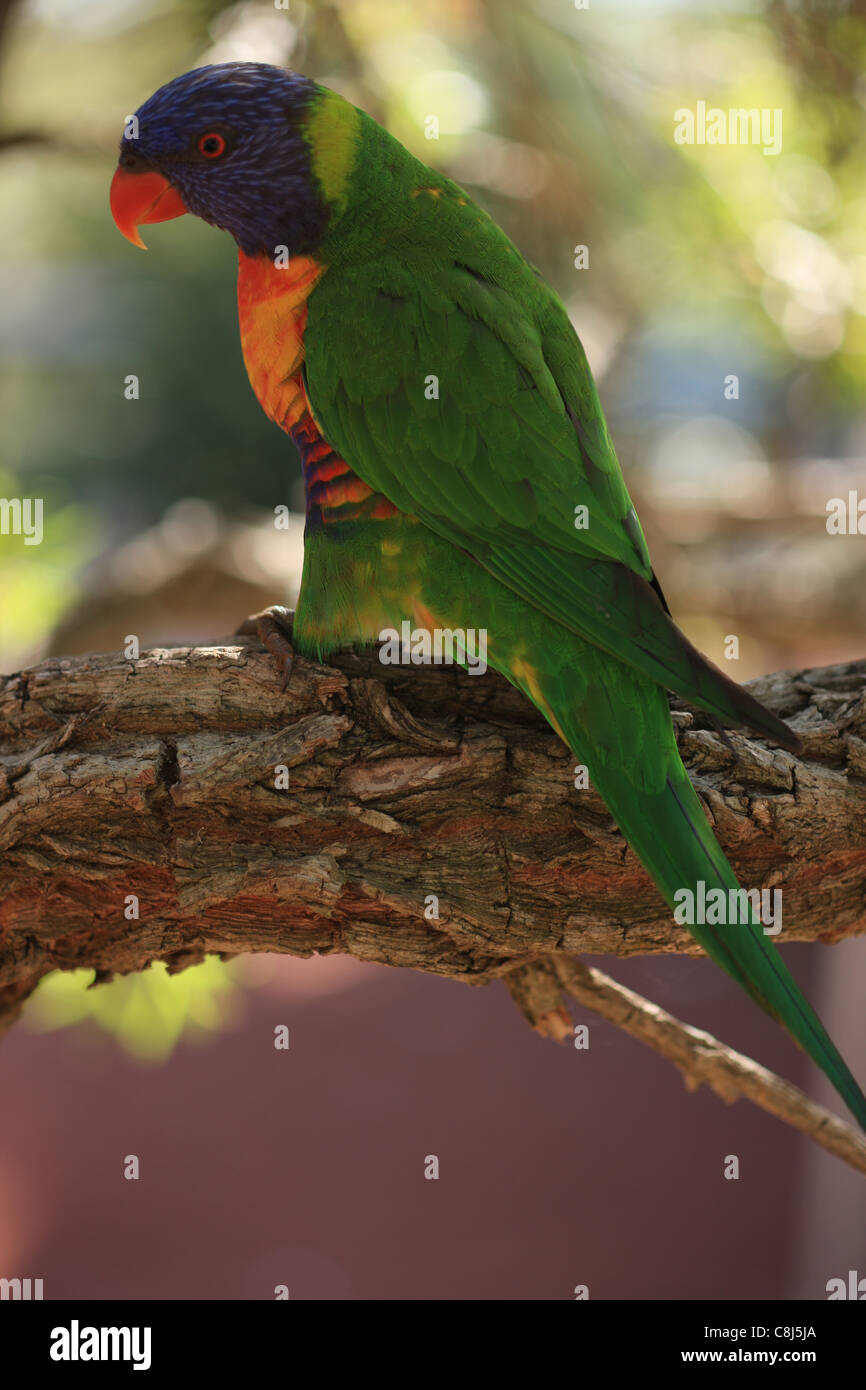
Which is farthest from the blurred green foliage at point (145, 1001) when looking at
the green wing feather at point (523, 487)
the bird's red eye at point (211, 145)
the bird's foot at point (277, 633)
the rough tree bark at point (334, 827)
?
the bird's red eye at point (211, 145)

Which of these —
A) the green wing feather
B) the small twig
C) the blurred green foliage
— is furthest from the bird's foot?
the blurred green foliage

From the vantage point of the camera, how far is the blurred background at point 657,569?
3.19 m

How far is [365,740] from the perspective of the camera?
1.65 metres

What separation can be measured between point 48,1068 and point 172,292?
813 cm

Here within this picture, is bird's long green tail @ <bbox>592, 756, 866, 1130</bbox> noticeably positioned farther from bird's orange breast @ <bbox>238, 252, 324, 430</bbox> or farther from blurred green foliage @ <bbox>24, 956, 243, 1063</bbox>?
blurred green foliage @ <bbox>24, 956, 243, 1063</bbox>

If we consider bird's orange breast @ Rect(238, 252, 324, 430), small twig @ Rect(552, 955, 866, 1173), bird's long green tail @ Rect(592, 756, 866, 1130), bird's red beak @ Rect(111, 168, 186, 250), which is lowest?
small twig @ Rect(552, 955, 866, 1173)

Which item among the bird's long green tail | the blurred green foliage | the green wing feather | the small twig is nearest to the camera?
the bird's long green tail

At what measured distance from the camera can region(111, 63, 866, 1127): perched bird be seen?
1.49 metres

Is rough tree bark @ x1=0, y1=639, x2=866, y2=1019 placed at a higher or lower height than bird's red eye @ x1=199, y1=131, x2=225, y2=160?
lower

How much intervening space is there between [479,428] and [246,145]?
645 millimetres

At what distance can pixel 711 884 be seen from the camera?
1363mm

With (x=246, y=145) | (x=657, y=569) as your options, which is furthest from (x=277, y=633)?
(x=657, y=569)
